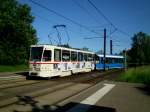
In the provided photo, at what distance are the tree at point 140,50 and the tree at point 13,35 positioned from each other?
5151 cm

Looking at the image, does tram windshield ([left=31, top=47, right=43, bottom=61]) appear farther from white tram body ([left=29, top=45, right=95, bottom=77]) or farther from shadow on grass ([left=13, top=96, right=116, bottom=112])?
shadow on grass ([left=13, top=96, right=116, bottom=112])

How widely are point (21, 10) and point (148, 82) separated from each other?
34.6m

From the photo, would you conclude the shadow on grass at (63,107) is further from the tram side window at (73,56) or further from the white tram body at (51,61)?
the tram side window at (73,56)

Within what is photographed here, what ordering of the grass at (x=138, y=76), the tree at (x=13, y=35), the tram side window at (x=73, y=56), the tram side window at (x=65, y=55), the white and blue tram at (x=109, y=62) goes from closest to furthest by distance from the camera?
the grass at (x=138, y=76) < the tram side window at (x=65, y=55) < the tram side window at (x=73, y=56) < the white and blue tram at (x=109, y=62) < the tree at (x=13, y=35)

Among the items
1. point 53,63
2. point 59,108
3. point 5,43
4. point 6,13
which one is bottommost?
point 59,108

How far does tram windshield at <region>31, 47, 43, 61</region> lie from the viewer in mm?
21934

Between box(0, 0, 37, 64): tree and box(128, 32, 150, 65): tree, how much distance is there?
51509 mm

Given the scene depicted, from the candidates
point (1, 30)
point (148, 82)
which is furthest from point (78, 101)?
point (1, 30)

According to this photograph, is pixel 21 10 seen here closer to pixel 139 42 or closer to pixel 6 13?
pixel 6 13

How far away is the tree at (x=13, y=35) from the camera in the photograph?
46.1m

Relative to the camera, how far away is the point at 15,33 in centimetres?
4759

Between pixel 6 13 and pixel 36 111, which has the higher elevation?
pixel 6 13

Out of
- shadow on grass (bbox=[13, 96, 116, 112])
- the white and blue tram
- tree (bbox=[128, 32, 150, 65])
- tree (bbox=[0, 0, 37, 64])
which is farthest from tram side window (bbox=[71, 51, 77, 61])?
tree (bbox=[128, 32, 150, 65])

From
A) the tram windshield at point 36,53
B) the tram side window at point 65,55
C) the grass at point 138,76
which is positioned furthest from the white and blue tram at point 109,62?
the tram windshield at point 36,53
